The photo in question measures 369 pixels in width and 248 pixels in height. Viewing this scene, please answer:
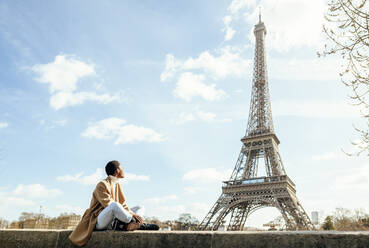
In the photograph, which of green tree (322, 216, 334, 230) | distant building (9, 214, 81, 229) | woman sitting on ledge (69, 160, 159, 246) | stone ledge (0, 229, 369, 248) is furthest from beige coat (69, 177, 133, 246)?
distant building (9, 214, 81, 229)

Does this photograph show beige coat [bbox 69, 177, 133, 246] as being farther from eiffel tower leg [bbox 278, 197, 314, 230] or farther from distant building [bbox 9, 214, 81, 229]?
distant building [bbox 9, 214, 81, 229]

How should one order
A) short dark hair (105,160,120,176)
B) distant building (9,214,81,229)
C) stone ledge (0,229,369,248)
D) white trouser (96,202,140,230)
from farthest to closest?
distant building (9,214,81,229) → short dark hair (105,160,120,176) → white trouser (96,202,140,230) → stone ledge (0,229,369,248)

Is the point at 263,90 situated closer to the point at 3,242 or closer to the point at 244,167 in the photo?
the point at 244,167

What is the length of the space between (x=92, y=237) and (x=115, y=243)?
0.37 m

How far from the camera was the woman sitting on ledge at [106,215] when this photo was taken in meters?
3.45

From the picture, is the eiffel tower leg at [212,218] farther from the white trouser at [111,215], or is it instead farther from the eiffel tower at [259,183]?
the white trouser at [111,215]

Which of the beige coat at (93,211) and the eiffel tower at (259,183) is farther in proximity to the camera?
the eiffel tower at (259,183)

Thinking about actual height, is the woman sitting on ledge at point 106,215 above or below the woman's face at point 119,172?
below

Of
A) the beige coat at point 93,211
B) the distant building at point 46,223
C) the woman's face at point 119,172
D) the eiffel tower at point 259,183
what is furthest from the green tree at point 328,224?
the beige coat at point 93,211

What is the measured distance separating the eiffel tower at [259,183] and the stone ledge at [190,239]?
24.1 metres

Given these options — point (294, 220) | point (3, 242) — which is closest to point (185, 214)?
point (294, 220)

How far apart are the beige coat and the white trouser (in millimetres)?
104

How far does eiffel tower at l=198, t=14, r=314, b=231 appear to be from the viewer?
26891 mm

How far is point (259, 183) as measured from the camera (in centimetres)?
2886
